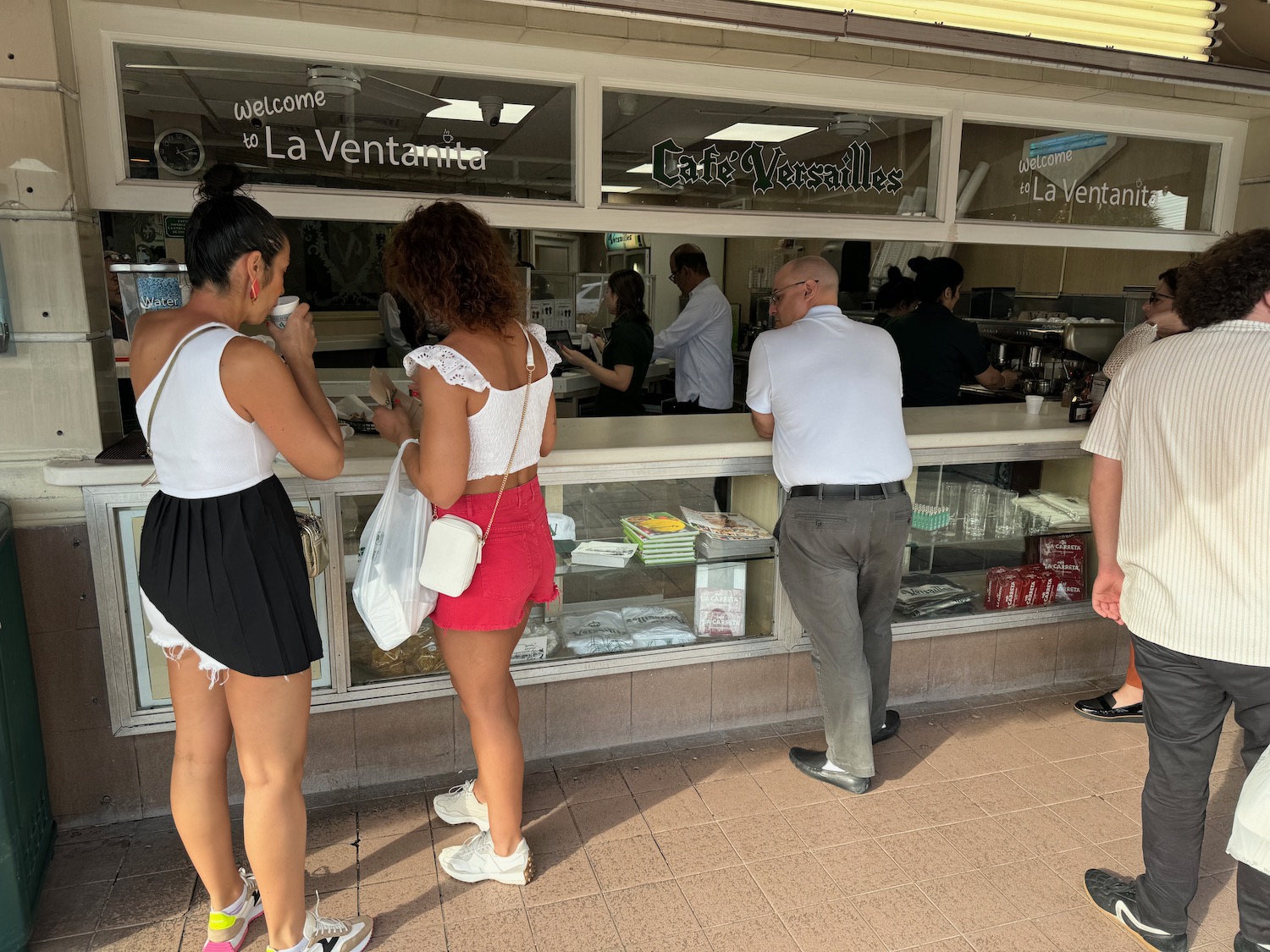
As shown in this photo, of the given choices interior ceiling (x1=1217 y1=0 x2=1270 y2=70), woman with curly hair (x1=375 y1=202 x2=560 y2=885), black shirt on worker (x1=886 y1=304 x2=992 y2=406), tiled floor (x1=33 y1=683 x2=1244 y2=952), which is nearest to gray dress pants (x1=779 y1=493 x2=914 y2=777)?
tiled floor (x1=33 y1=683 x2=1244 y2=952)

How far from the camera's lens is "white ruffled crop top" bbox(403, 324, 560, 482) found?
204 cm

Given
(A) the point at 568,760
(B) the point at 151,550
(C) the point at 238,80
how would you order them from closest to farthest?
1. (B) the point at 151,550
2. (C) the point at 238,80
3. (A) the point at 568,760

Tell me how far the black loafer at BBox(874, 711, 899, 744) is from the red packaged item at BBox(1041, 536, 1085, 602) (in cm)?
110

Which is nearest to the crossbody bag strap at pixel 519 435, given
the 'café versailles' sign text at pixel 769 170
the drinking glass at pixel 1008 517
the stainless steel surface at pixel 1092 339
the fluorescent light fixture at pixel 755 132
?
the 'café versailles' sign text at pixel 769 170

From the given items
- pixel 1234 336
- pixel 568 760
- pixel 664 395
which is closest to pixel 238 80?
pixel 568 760

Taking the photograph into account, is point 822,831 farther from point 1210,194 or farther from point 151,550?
point 1210,194

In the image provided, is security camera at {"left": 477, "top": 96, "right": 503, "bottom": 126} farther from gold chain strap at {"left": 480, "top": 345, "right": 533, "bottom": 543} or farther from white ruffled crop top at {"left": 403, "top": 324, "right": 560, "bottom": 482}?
gold chain strap at {"left": 480, "top": 345, "right": 533, "bottom": 543}

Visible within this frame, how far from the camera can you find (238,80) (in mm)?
2930

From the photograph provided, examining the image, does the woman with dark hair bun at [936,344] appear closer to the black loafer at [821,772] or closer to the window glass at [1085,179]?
the window glass at [1085,179]

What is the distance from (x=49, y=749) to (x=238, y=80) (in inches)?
88.5

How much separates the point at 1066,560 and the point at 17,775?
3952mm

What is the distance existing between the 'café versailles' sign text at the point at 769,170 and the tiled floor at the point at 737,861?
2.27 m

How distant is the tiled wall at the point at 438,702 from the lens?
2631 mm

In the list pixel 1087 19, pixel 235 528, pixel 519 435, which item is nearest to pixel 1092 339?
pixel 1087 19
